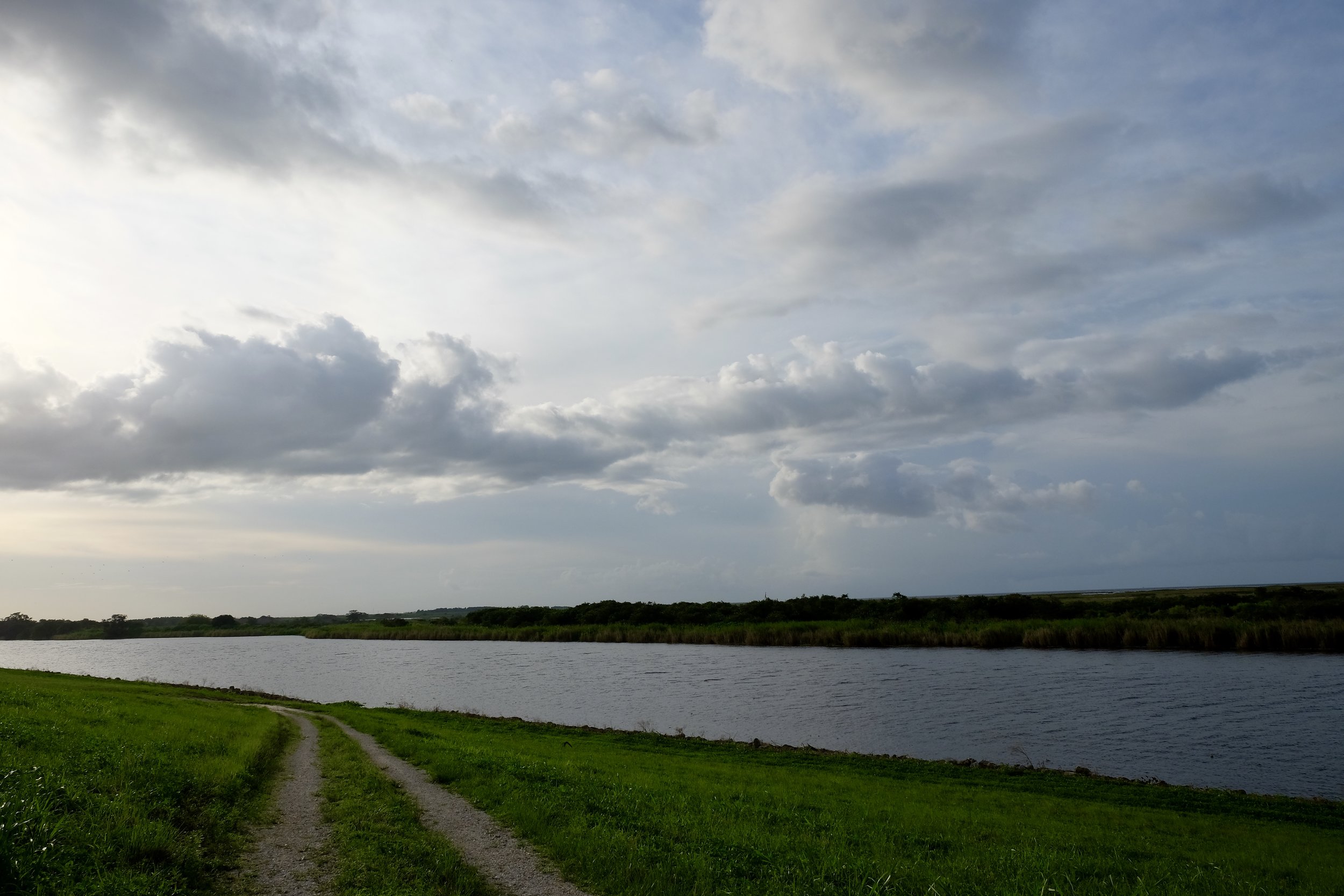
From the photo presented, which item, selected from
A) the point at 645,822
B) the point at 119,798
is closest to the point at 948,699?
the point at 645,822

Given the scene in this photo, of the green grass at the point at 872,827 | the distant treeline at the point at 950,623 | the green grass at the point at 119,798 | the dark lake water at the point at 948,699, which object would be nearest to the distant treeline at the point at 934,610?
the distant treeline at the point at 950,623

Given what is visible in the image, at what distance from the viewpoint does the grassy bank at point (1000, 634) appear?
5856 centimetres

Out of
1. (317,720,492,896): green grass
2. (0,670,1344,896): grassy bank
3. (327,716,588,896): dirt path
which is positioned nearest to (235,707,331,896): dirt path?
(317,720,492,896): green grass

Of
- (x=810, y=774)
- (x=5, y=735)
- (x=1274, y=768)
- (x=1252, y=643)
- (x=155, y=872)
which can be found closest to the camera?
(x=155, y=872)

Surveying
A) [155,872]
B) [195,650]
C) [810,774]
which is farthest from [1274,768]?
[195,650]

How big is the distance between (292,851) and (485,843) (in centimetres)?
281

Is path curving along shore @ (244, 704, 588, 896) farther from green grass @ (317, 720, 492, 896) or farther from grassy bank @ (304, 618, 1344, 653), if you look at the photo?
grassy bank @ (304, 618, 1344, 653)

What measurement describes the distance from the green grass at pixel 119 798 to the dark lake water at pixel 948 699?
79.9 feet

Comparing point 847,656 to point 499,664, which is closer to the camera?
point 847,656

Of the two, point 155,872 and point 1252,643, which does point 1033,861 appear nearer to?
point 155,872

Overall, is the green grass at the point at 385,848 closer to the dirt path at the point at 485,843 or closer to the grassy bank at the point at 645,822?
the grassy bank at the point at 645,822

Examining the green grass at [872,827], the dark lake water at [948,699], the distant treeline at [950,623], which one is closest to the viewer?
the green grass at [872,827]

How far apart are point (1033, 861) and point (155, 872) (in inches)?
491

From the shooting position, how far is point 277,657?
363 feet
